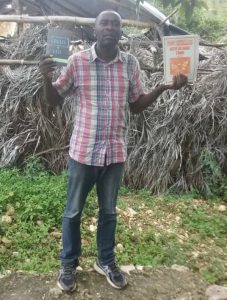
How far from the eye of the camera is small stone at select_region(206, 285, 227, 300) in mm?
3146

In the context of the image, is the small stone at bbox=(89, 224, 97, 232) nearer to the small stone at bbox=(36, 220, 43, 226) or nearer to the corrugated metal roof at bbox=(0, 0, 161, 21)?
the small stone at bbox=(36, 220, 43, 226)

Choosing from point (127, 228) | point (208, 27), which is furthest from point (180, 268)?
point (208, 27)

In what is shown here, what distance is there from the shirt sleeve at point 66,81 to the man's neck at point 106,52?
0.19 meters

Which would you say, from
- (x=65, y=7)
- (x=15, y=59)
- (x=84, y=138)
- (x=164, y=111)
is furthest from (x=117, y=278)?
(x=65, y=7)

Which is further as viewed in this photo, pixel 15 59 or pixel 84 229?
pixel 15 59

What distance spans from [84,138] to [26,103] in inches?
125

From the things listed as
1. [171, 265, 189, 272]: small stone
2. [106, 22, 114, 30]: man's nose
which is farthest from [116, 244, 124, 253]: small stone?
[106, 22, 114, 30]: man's nose

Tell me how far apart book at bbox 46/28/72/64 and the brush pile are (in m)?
2.18

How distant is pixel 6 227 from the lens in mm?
3936

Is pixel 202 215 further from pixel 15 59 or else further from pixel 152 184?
pixel 15 59

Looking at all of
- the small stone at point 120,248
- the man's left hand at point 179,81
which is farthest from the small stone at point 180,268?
the man's left hand at point 179,81

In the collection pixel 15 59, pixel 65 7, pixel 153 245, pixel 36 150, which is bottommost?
pixel 153 245

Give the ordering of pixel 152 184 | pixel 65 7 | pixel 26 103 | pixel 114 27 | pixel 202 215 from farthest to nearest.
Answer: pixel 65 7
pixel 26 103
pixel 152 184
pixel 202 215
pixel 114 27

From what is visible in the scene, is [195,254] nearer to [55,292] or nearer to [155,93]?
[55,292]
